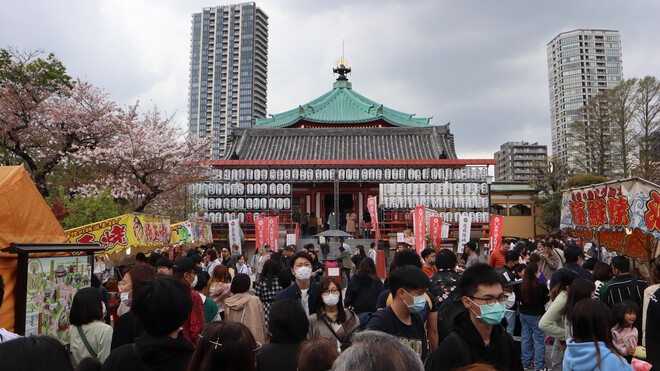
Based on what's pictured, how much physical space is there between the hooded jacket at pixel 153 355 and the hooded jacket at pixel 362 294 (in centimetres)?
353

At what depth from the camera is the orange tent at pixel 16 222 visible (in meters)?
5.34

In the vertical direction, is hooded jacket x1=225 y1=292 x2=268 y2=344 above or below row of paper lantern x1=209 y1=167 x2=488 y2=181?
below

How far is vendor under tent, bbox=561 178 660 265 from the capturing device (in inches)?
335

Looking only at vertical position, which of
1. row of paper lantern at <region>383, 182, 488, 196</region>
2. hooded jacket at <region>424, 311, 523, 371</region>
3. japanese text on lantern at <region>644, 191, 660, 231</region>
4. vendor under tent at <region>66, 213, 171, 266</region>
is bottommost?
hooded jacket at <region>424, 311, 523, 371</region>

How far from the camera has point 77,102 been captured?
1661cm

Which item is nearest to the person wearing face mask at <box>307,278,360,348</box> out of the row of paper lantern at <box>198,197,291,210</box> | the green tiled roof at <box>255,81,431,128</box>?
the row of paper lantern at <box>198,197,291,210</box>

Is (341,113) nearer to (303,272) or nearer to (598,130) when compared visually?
(598,130)

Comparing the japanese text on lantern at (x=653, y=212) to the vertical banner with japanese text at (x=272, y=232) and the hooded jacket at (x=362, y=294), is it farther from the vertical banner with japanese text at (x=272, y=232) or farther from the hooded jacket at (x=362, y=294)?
the vertical banner with japanese text at (x=272, y=232)

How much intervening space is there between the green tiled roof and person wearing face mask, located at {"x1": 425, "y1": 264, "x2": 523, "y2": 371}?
113 feet

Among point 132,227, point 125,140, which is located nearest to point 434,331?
point 132,227

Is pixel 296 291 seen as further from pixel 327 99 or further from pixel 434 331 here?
pixel 327 99

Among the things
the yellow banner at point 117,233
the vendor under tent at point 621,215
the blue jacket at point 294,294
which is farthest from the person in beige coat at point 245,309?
the vendor under tent at point 621,215

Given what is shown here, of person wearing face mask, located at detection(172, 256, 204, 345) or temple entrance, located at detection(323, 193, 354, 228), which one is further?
temple entrance, located at detection(323, 193, 354, 228)

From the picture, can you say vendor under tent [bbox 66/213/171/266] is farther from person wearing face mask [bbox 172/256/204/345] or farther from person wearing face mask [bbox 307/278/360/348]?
person wearing face mask [bbox 307/278/360/348]
